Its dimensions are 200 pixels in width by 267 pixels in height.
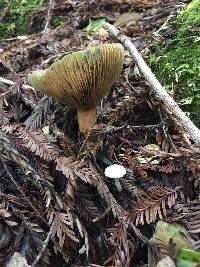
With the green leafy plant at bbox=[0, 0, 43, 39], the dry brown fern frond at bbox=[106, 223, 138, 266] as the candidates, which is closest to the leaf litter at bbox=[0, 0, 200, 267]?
the dry brown fern frond at bbox=[106, 223, 138, 266]

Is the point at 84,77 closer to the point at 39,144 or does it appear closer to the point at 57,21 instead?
the point at 39,144

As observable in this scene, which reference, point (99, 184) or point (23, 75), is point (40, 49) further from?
point (99, 184)

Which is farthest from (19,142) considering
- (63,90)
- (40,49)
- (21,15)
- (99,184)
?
(21,15)

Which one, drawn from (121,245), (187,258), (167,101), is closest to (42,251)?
(121,245)

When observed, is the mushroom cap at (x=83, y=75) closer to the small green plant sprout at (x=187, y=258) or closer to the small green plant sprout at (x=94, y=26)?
the small green plant sprout at (x=187, y=258)

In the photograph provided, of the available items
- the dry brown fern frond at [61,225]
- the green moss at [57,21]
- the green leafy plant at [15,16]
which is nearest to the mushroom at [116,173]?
the dry brown fern frond at [61,225]

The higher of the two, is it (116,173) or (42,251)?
(116,173)

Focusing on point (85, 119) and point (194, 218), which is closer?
point (194, 218)
